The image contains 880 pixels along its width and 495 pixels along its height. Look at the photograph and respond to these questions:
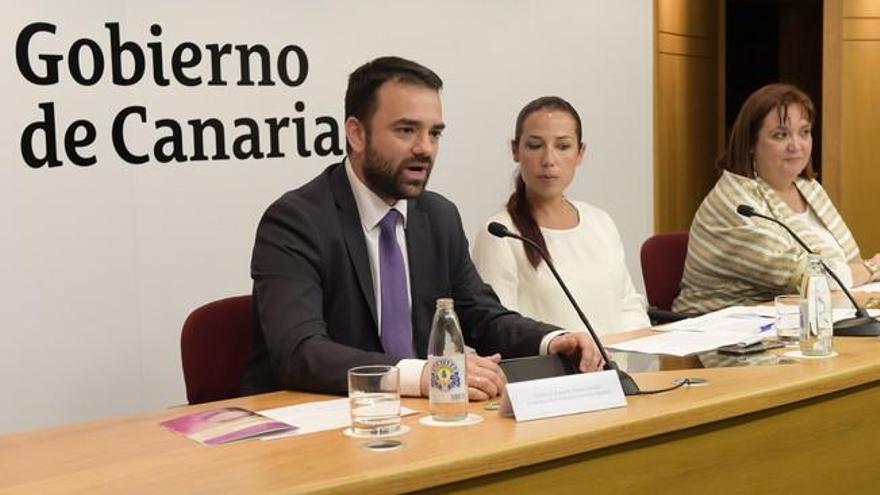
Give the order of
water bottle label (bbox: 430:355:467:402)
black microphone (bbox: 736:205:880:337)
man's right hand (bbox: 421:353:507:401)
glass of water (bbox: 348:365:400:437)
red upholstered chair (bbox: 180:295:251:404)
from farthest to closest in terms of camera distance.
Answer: black microphone (bbox: 736:205:880:337) → red upholstered chair (bbox: 180:295:251:404) → man's right hand (bbox: 421:353:507:401) → water bottle label (bbox: 430:355:467:402) → glass of water (bbox: 348:365:400:437)

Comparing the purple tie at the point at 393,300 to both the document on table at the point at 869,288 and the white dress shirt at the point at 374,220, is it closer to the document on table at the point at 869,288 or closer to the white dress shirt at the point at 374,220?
the white dress shirt at the point at 374,220

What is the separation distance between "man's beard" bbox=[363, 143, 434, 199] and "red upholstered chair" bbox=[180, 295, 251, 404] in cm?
52

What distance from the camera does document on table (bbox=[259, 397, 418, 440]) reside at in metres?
1.95

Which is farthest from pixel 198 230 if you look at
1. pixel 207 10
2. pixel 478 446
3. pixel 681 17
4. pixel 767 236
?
pixel 681 17

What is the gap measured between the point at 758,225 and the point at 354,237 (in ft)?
5.70

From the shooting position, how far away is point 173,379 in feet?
13.3

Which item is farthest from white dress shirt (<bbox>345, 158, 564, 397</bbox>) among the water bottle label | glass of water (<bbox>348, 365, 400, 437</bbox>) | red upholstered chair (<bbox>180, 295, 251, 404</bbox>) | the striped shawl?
the striped shawl

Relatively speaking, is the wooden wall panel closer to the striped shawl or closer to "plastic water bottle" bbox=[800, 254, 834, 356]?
the striped shawl

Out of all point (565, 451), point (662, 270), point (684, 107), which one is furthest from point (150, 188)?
point (684, 107)

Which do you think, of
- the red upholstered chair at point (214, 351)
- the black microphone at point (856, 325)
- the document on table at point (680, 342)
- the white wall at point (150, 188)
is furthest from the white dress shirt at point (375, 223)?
the white wall at point (150, 188)

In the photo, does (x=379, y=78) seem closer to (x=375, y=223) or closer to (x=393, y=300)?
(x=375, y=223)

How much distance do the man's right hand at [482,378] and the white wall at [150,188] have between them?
6.68ft

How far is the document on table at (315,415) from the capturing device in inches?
76.9

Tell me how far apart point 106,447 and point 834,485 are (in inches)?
58.9
